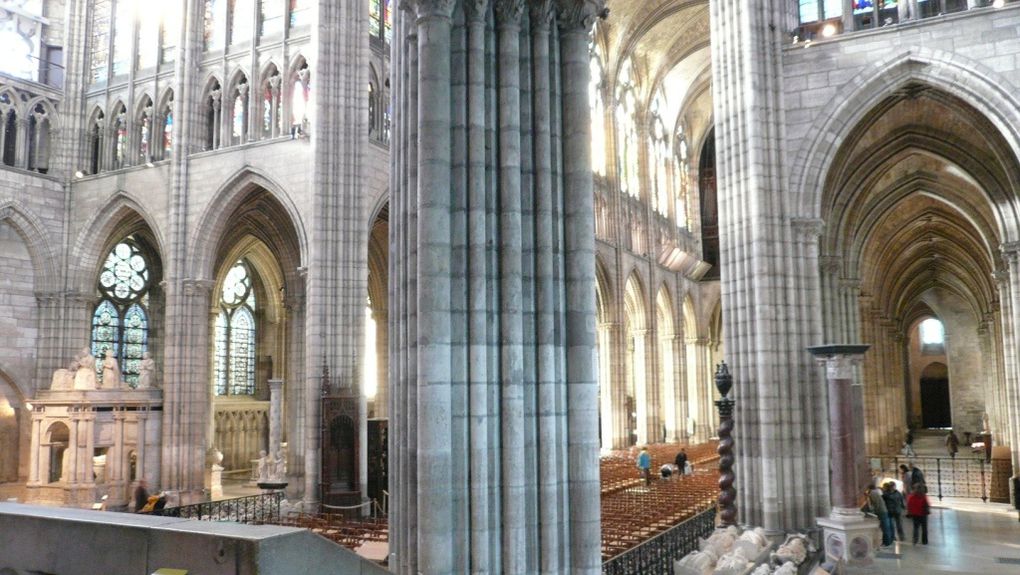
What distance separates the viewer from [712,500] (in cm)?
1809

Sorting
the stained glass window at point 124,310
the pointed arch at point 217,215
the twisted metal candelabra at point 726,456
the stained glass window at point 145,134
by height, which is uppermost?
the stained glass window at point 145,134

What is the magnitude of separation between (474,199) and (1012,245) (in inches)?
664

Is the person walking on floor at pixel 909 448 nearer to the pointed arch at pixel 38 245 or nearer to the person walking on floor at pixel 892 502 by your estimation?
the person walking on floor at pixel 892 502

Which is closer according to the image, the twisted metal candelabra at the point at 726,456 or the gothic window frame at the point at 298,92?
the twisted metal candelabra at the point at 726,456

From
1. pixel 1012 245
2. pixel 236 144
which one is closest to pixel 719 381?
pixel 1012 245

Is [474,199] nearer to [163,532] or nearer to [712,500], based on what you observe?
[163,532]

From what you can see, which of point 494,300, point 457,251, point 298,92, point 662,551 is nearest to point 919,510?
point 662,551

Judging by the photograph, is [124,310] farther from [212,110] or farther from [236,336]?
[212,110]

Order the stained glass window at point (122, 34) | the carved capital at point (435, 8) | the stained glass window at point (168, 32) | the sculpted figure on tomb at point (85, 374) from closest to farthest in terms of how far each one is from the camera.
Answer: the carved capital at point (435, 8) → the sculpted figure on tomb at point (85, 374) → the stained glass window at point (168, 32) → the stained glass window at point (122, 34)

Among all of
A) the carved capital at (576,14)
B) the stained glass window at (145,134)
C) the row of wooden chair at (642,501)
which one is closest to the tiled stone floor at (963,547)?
the row of wooden chair at (642,501)

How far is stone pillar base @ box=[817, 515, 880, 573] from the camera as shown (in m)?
12.5

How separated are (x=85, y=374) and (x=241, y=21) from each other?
11.0m

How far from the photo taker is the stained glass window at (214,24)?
2384 centimetres

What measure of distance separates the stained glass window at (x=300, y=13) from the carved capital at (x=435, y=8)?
16.2 m
